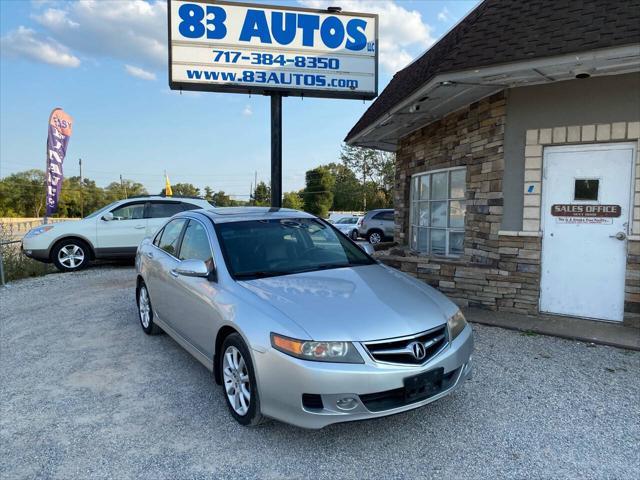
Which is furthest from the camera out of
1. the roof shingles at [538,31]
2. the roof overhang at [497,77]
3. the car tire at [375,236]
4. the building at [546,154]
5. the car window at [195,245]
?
the car tire at [375,236]

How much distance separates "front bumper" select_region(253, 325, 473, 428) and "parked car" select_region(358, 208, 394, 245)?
17732 millimetres

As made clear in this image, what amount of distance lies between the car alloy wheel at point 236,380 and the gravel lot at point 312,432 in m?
0.17

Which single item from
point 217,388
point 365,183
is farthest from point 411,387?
point 365,183

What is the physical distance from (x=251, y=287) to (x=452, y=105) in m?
5.02

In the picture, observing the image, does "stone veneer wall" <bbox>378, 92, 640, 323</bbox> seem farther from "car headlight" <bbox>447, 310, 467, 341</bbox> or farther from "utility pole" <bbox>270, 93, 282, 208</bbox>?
"utility pole" <bbox>270, 93, 282, 208</bbox>

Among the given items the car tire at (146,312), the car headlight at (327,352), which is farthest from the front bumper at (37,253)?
the car headlight at (327,352)

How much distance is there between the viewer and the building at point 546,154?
489 centimetres

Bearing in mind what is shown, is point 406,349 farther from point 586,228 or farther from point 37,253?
point 37,253

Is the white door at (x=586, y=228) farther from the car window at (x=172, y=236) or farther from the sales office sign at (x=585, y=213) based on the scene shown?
the car window at (x=172, y=236)

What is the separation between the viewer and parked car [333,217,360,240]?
23.1 metres

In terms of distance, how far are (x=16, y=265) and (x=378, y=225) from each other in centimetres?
1430

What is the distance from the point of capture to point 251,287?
3.31 m

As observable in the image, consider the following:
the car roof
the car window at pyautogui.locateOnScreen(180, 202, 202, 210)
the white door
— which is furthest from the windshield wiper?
the car window at pyautogui.locateOnScreen(180, 202, 202, 210)

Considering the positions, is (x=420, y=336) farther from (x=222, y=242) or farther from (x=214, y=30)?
(x=214, y=30)
